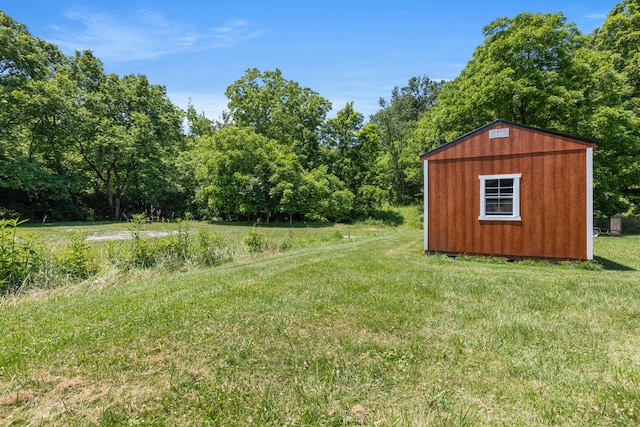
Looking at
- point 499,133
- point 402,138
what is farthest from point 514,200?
point 402,138

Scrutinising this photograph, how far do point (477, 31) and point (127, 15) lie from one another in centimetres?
1481

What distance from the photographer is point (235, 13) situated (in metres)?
7.23

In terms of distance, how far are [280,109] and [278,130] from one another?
5.69ft

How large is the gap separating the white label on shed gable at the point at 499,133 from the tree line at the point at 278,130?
6.84 metres

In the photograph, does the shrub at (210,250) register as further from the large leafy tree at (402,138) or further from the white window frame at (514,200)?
the large leafy tree at (402,138)

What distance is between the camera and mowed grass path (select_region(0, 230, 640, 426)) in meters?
1.94

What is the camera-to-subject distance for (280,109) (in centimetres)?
2538

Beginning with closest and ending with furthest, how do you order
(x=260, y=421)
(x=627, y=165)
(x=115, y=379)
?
(x=260, y=421) < (x=115, y=379) < (x=627, y=165)

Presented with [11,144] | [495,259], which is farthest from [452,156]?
[11,144]

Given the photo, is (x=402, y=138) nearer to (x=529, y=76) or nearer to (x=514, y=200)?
(x=529, y=76)

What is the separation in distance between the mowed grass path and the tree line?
11.8m

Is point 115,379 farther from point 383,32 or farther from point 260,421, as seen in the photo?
point 383,32

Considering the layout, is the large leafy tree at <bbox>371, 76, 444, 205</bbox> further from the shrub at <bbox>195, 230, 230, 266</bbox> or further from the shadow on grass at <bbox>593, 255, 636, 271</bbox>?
the shrub at <bbox>195, 230, 230, 266</bbox>

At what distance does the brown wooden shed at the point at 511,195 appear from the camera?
6.65 m
